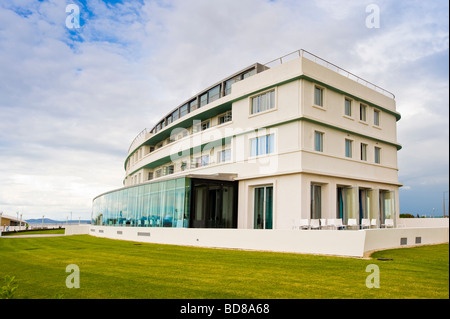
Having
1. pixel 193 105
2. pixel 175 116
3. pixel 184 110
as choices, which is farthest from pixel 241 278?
pixel 175 116

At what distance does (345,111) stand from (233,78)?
30.0 ft

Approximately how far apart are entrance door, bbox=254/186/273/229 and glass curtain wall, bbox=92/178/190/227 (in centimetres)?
444

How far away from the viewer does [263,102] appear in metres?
24.9

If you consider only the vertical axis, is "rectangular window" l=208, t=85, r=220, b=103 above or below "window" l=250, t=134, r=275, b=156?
above

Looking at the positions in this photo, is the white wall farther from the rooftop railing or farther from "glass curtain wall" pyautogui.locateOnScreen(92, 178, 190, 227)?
the rooftop railing

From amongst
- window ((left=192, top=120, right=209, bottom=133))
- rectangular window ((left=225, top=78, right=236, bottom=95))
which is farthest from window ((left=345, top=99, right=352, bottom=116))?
window ((left=192, top=120, right=209, bottom=133))

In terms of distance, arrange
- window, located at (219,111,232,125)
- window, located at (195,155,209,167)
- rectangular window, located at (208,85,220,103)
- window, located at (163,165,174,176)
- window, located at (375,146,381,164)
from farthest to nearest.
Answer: window, located at (163,165,174,176) → rectangular window, located at (208,85,220,103) → window, located at (195,155,209,167) → window, located at (219,111,232,125) → window, located at (375,146,381,164)

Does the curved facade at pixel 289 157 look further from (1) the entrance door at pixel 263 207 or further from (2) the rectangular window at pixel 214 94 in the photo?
(2) the rectangular window at pixel 214 94

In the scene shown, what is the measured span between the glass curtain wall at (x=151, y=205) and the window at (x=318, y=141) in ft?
27.2

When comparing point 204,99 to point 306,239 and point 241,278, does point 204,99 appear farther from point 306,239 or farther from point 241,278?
point 241,278

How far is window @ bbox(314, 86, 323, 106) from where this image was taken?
2355cm

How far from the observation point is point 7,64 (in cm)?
1058

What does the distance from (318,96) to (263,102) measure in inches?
138

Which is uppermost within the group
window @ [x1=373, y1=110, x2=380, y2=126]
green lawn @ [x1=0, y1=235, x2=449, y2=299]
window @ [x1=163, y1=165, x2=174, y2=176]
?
window @ [x1=373, y1=110, x2=380, y2=126]
